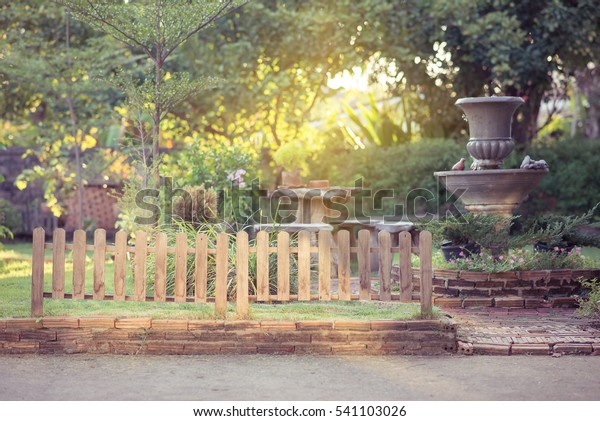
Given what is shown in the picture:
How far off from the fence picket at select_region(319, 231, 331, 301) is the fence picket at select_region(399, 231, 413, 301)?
0.59 meters

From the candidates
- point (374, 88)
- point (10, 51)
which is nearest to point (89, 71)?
point (10, 51)

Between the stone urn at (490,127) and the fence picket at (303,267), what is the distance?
3.48m

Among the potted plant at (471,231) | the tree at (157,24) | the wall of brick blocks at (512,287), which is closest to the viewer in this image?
the wall of brick blocks at (512,287)

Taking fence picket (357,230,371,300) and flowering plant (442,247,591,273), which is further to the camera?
flowering plant (442,247,591,273)

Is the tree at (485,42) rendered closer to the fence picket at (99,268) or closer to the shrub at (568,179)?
the shrub at (568,179)

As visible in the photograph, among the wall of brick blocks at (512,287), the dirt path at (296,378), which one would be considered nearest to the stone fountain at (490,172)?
the wall of brick blocks at (512,287)

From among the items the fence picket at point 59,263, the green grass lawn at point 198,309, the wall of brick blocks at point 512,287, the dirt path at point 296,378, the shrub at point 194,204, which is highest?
the shrub at point 194,204

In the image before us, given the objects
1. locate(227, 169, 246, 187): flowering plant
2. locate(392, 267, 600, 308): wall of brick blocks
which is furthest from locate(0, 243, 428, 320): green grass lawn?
locate(227, 169, 246, 187): flowering plant

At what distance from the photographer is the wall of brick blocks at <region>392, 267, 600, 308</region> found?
8.45 m

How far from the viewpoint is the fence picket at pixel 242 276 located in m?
6.94

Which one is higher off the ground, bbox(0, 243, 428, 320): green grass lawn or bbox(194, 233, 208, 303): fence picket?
bbox(194, 233, 208, 303): fence picket

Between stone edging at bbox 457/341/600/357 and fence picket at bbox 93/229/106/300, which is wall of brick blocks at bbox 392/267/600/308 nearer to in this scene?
stone edging at bbox 457/341/600/357

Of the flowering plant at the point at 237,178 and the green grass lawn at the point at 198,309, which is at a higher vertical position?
the flowering plant at the point at 237,178

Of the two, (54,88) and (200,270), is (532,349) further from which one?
(54,88)
